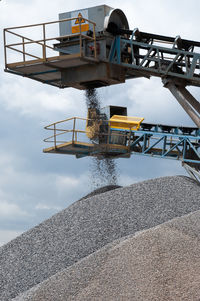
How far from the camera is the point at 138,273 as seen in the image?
9.84m

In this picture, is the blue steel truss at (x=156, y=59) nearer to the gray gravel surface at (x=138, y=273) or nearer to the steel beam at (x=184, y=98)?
the steel beam at (x=184, y=98)

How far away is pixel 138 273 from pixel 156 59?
728cm

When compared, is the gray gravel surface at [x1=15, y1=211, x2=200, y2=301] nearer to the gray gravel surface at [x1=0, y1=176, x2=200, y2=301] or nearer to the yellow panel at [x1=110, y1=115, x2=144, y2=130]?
the gray gravel surface at [x1=0, y1=176, x2=200, y2=301]

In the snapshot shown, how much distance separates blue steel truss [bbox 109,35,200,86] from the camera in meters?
15.0

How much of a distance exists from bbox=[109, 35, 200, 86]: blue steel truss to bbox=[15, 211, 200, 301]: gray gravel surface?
5333mm

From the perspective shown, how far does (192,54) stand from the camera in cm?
1480

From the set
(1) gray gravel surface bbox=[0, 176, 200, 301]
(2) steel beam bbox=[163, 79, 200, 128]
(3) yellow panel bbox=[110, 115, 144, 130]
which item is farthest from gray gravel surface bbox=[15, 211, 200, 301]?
(3) yellow panel bbox=[110, 115, 144, 130]

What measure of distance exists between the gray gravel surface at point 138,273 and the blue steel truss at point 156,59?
533cm

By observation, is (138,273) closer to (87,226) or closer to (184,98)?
(87,226)

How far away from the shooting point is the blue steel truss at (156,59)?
15031mm

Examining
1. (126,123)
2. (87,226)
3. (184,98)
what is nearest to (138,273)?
(87,226)

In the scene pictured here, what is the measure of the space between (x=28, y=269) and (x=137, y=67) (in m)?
6.38

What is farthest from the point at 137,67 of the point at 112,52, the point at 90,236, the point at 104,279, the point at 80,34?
the point at 104,279

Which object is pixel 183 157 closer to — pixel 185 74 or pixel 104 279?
pixel 185 74
